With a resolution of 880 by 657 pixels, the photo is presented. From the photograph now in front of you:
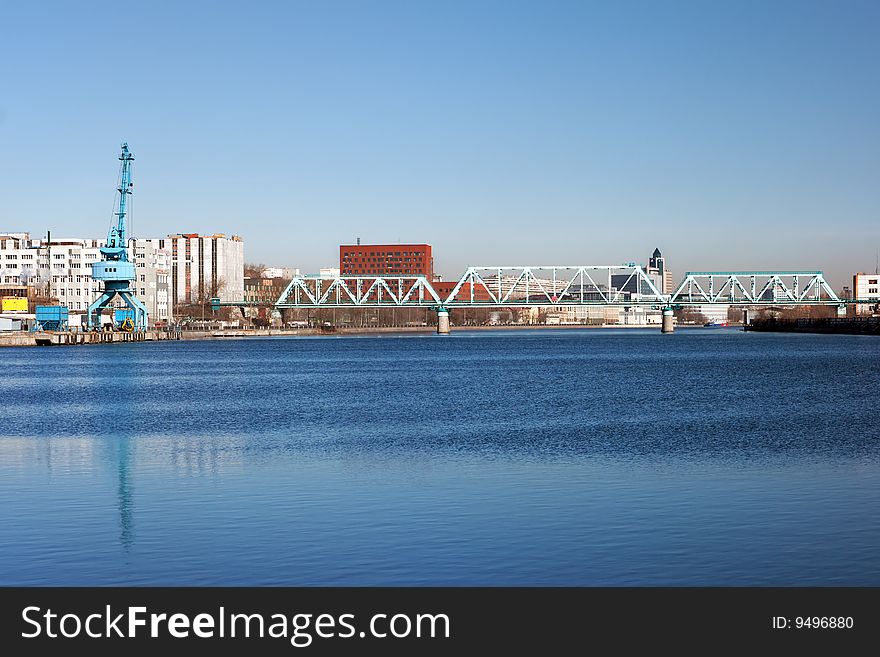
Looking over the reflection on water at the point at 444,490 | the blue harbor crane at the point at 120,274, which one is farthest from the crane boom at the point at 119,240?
the reflection on water at the point at 444,490

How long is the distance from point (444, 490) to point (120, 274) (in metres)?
130

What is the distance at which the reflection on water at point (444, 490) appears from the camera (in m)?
15.1

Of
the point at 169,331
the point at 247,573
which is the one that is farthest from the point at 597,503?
the point at 169,331

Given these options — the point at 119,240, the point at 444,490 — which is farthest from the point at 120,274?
the point at 444,490

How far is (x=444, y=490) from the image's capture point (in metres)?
21.5

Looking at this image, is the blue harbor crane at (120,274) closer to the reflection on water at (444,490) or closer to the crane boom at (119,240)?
the crane boom at (119,240)

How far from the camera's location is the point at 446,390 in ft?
174

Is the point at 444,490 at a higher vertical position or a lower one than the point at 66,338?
lower

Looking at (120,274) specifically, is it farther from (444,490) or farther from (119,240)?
(444,490)

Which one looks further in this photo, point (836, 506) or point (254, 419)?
point (254, 419)

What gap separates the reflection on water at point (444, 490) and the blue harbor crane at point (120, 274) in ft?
338

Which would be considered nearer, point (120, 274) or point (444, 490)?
point (444, 490)
